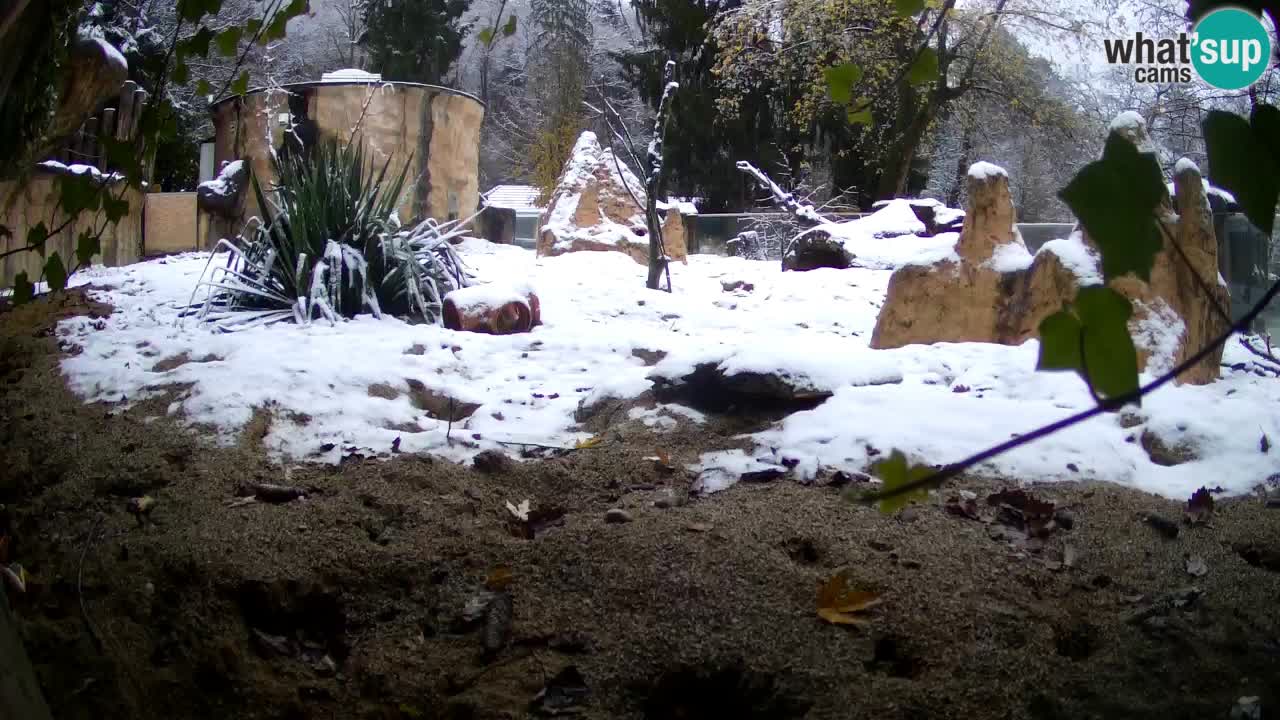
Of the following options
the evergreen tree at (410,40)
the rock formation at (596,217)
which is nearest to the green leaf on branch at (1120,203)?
the rock formation at (596,217)

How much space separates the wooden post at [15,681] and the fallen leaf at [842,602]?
1.24 metres

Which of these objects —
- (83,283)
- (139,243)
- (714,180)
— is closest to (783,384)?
(83,283)

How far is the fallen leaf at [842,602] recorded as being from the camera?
1729 mm

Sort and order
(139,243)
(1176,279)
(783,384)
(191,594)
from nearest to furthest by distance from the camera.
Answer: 1. (191,594)
2. (783,384)
3. (1176,279)
4. (139,243)

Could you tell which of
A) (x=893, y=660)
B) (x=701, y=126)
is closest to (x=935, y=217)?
(x=701, y=126)

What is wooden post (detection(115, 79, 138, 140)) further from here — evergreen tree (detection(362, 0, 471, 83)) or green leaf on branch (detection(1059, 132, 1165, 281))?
evergreen tree (detection(362, 0, 471, 83))

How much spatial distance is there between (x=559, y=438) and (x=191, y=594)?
1219 mm

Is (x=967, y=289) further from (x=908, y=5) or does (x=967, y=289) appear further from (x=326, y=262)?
(x=908, y=5)

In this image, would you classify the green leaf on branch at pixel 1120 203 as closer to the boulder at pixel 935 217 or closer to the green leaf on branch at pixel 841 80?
the green leaf on branch at pixel 841 80

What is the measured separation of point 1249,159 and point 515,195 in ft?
70.5

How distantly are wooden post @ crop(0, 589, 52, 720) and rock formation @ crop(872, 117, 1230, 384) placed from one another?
366cm

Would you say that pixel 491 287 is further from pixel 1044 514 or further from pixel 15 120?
pixel 1044 514

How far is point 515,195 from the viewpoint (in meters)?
21.5

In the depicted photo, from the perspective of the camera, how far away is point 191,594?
1.95m
